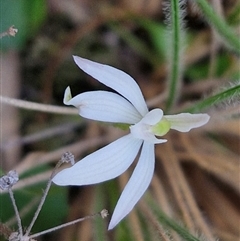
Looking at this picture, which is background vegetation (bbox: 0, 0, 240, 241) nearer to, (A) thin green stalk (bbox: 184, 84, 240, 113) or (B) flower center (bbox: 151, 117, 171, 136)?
(A) thin green stalk (bbox: 184, 84, 240, 113)

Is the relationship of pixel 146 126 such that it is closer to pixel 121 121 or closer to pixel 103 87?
pixel 121 121

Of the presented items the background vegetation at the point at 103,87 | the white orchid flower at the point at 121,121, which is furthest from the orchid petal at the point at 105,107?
the background vegetation at the point at 103,87

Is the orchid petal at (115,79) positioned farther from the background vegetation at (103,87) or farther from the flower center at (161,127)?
the background vegetation at (103,87)

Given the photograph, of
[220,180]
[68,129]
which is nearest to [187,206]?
[220,180]

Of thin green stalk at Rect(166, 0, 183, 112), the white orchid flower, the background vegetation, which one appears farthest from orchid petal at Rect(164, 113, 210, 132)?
the background vegetation

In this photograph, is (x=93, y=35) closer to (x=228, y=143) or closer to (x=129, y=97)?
(x=228, y=143)

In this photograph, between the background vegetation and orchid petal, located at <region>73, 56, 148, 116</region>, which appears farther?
the background vegetation

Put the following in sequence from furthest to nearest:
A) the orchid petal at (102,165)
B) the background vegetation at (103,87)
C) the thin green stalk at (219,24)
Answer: the background vegetation at (103,87), the thin green stalk at (219,24), the orchid petal at (102,165)

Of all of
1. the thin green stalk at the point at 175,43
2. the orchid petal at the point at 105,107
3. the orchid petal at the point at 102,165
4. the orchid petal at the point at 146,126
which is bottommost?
the orchid petal at the point at 102,165
